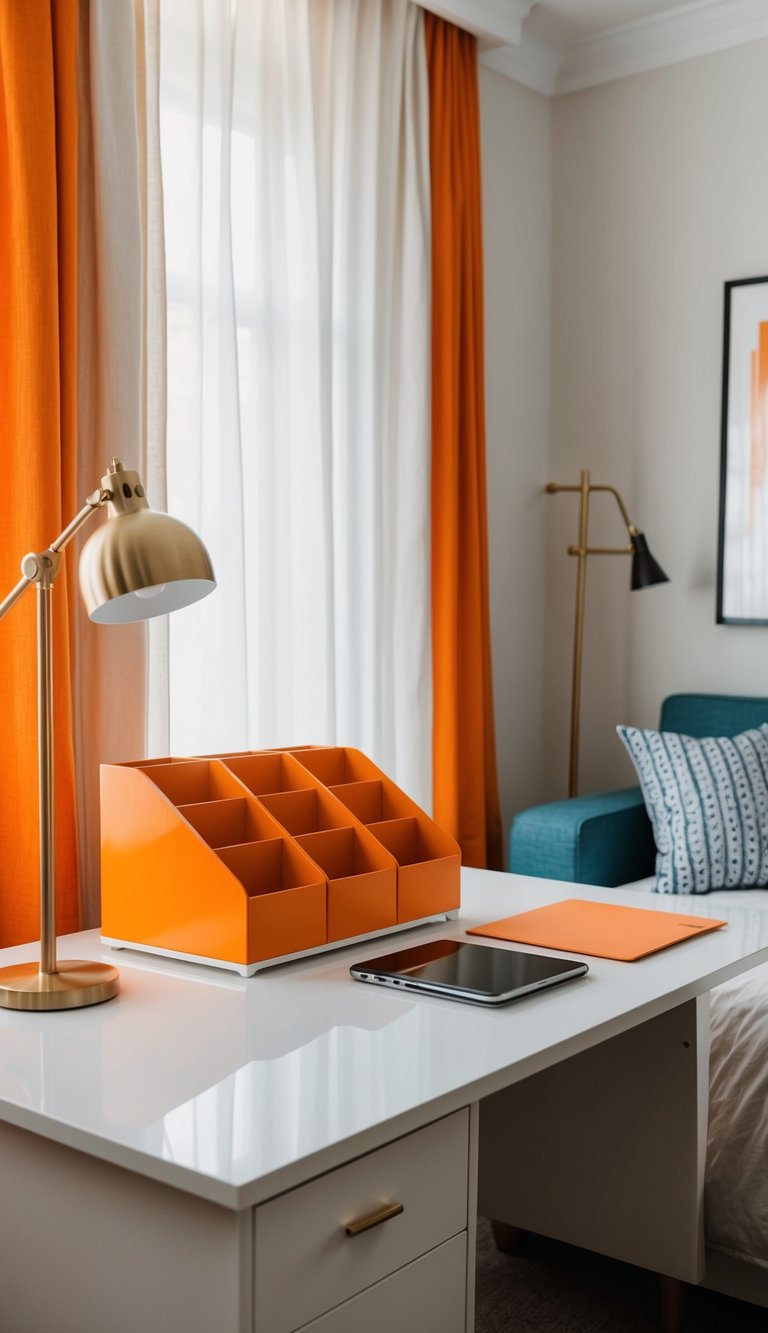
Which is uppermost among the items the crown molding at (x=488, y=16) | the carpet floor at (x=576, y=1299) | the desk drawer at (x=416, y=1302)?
the crown molding at (x=488, y=16)

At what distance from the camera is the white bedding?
1790 millimetres

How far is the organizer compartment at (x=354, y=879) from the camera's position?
1666 mm

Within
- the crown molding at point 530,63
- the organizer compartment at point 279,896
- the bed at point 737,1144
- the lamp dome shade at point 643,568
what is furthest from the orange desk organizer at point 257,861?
the crown molding at point 530,63

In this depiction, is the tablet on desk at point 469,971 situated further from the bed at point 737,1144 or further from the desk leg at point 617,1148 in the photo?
the bed at point 737,1144

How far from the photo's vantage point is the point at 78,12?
7.07ft

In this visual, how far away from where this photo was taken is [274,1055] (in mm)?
1268

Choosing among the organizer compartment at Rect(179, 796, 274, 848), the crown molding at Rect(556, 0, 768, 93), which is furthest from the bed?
the crown molding at Rect(556, 0, 768, 93)

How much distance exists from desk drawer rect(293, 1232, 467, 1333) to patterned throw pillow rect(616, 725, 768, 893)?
1.55 metres

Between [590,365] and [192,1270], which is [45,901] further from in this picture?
[590,365]

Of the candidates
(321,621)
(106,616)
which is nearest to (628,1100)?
(106,616)

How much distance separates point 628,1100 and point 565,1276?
53 cm

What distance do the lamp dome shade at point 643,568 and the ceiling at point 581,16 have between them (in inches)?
53.3

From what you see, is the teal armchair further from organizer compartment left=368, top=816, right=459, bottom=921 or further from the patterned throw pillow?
organizer compartment left=368, top=816, right=459, bottom=921

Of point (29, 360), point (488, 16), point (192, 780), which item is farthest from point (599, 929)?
point (488, 16)
